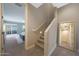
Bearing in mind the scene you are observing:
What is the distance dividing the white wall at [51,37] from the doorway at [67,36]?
0.11 m

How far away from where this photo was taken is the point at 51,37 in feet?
6.89

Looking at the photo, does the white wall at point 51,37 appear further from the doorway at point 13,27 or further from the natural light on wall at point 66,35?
Result: the doorway at point 13,27

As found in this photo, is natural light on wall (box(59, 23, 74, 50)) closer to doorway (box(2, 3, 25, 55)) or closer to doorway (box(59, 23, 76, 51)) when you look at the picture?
doorway (box(59, 23, 76, 51))

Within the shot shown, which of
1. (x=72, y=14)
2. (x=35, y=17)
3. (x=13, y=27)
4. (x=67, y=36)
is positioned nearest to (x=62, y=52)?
(x=67, y=36)

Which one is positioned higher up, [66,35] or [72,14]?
[72,14]

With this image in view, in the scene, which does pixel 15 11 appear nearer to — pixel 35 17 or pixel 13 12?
pixel 13 12

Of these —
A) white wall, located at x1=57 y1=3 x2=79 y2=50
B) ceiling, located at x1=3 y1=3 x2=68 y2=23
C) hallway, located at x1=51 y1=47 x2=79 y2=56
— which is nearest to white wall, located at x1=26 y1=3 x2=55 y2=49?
ceiling, located at x1=3 y1=3 x2=68 y2=23

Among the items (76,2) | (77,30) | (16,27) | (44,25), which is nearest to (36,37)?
→ (44,25)

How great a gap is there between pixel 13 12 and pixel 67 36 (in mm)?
1061

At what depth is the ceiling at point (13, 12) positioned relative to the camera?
207 centimetres

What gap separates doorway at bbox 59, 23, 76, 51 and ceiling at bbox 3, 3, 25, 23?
732mm

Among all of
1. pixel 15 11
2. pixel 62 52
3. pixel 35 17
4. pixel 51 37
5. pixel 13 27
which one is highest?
pixel 15 11

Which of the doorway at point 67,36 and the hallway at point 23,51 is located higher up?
the doorway at point 67,36

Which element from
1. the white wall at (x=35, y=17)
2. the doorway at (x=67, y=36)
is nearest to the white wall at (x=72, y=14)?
the doorway at (x=67, y=36)
